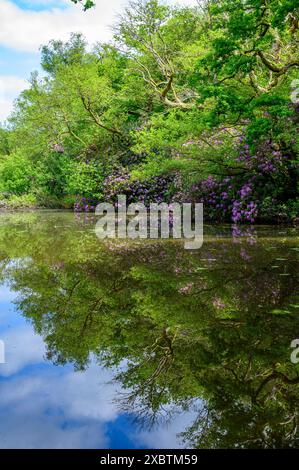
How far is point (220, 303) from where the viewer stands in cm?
408

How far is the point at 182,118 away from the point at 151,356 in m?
12.4

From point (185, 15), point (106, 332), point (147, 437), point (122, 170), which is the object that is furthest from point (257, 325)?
point (185, 15)

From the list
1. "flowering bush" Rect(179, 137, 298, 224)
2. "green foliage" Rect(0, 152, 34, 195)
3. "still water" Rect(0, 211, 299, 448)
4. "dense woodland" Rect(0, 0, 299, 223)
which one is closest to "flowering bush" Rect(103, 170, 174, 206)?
"dense woodland" Rect(0, 0, 299, 223)

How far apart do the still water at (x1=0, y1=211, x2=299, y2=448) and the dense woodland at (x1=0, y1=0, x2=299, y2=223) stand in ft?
11.6

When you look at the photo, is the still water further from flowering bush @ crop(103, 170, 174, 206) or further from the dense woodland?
flowering bush @ crop(103, 170, 174, 206)

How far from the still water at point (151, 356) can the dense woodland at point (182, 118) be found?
353 cm

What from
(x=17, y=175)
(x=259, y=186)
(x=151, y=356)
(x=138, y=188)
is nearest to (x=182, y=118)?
(x=259, y=186)

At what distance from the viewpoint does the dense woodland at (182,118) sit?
893 cm

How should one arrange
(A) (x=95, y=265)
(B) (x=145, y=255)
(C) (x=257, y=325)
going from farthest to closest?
(B) (x=145, y=255) → (A) (x=95, y=265) → (C) (x=257, y=325)

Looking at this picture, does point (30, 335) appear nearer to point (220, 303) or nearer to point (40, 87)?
point (220, 303)

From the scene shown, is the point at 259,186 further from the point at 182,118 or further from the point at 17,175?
the point at 17,175

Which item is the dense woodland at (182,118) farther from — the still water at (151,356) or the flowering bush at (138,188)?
the still water at (151,356)

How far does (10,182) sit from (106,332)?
28.6 metres

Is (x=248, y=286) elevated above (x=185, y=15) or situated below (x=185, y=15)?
below
